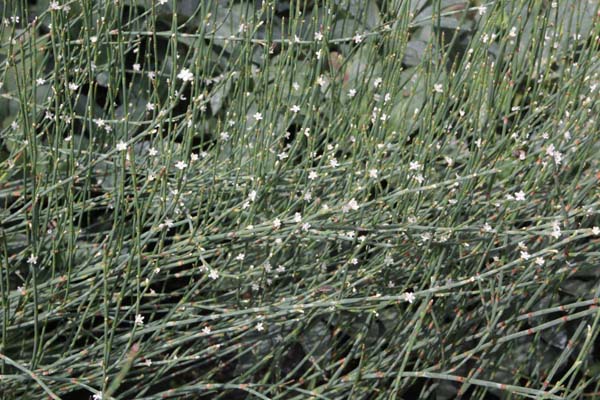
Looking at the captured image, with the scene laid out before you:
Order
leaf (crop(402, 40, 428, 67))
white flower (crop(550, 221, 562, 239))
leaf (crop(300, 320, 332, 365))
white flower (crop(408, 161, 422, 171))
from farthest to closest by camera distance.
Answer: leaf (crop(402, 40, 428, 67))
leaf (crop(300, 320, 332, 365))
white flower (crop(408, 161, 422, 171))
white flower (crop(550, 221, 562, 239))

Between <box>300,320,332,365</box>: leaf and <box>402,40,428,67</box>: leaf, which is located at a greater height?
<box>402,40,428,67</box>: leaf

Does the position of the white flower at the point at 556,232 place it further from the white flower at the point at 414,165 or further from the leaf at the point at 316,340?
the leaf at the point at 316,340

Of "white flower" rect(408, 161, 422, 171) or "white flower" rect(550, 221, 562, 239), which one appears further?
"white flower" rect(408, 161, 422, 171)

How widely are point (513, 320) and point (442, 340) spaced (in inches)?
5.6

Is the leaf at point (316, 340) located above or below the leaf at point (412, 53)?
below

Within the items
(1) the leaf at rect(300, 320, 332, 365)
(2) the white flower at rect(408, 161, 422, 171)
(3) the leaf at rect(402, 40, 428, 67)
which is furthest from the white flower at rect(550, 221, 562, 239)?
(3) the leaf at rect(402, 40, 428, 67)

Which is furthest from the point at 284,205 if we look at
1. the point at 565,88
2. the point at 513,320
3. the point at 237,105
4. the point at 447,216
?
the point at 565,88

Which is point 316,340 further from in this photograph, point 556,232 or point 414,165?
point 556,232

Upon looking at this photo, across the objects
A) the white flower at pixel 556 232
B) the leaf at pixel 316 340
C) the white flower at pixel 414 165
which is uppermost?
the white flower at pixel 414 165

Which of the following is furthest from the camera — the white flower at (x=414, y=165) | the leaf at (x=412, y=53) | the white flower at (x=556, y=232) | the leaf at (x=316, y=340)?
the leaf at (x=412, y=53)

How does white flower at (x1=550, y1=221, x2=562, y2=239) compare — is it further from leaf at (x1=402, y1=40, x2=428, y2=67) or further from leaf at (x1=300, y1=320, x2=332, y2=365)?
leaf at (x1=402, y1=40, x2=428, y2=67)

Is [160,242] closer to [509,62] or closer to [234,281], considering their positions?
[234,281]

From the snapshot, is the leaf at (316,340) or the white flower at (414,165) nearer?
the white flower at (414,165)

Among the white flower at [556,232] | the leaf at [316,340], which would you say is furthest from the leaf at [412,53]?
the white flower at [556,232]
